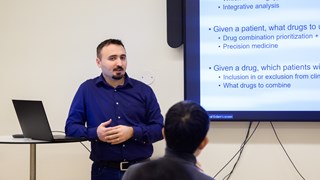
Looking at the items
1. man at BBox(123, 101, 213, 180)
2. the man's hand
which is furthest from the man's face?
man at BBox(123, 101, 213, 180)

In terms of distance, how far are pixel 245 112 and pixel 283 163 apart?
19.1 inches

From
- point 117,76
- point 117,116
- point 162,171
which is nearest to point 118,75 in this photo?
point 117,76

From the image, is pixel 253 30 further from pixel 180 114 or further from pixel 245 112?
pixel 180 114

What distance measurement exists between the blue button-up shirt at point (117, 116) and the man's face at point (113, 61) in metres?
0.08

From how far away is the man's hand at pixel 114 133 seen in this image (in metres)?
2.57

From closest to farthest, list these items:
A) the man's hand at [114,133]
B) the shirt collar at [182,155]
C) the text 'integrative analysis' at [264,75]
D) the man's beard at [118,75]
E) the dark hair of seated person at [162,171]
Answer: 1. the dark hair of seated person at [162,171]
2. the shirt collar at [182,155]
3. the man's hand at [114,133]
4. the man's beard at [118,75]
5. the text 'integrative analysis' at [264,75]

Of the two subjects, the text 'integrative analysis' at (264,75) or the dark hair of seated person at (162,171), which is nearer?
the dark hair of seated person at (162,171)

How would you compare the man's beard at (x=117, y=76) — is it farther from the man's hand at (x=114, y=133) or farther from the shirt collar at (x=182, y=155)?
the shirt collar at (x=182, y=155)

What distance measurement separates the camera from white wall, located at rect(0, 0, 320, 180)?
329 cm

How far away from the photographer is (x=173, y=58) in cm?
339

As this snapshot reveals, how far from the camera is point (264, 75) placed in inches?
126

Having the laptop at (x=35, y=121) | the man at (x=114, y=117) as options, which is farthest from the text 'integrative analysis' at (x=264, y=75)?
the laptop at (x=35, y=121)

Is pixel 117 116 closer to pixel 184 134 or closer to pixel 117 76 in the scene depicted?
pixel 117 76

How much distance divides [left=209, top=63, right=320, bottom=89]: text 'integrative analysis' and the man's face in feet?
2.49
